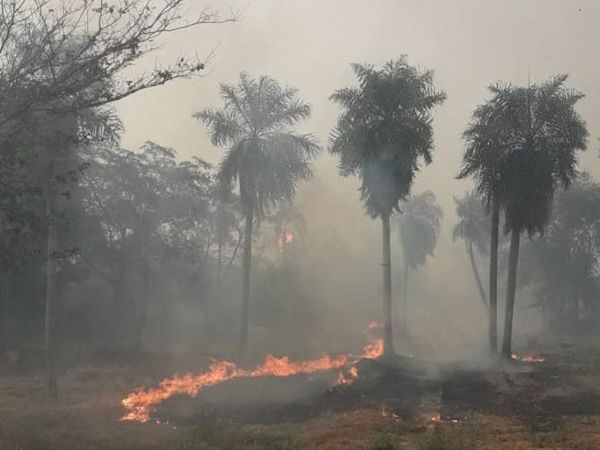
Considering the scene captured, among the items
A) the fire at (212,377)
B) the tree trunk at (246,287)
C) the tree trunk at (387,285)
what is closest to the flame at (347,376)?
the fire at (212,377)

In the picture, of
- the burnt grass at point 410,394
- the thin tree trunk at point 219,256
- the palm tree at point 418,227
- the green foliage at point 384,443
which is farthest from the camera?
the palm tree at point 418,227

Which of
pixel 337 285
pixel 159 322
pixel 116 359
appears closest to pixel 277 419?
pixel 116 359

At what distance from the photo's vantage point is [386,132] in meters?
22.8

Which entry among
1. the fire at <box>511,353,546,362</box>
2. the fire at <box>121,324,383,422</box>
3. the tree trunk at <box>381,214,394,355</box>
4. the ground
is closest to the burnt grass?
the ground

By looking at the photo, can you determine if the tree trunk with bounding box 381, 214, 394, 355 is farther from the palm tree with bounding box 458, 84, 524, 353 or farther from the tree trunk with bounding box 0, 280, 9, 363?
the tree trunk with bounding box 0, 280, 9, 363

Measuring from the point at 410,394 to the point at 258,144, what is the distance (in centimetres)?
1130

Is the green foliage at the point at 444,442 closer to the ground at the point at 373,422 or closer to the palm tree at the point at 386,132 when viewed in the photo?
the ground at the point at 373,422

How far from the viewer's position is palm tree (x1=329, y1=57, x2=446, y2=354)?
23.0 metres

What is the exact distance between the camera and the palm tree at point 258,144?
24.2 m

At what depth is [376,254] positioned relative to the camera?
6419 centimetres

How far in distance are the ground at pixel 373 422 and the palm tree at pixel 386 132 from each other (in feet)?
18.9

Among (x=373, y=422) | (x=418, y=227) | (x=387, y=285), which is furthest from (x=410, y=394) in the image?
(x=418, y=227)

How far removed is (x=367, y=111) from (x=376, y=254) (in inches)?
1653

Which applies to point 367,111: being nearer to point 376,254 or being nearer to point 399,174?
point 399,174
